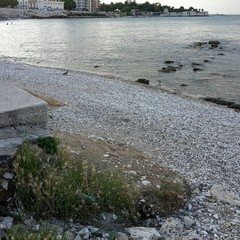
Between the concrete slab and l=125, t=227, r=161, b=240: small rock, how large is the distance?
9.75 ft

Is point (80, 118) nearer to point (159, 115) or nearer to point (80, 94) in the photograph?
point (159, 115)

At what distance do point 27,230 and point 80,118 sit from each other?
660 centimetres

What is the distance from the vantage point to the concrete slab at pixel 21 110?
678 centimetres

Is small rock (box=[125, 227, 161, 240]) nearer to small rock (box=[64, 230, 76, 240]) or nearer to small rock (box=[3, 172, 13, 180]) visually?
small rock (box=[64, 230, 76, 240])

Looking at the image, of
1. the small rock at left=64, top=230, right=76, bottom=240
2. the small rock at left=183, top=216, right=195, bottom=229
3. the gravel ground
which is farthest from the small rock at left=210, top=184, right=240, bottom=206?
the small rock at left=64, top=230, right=76, bottom=240

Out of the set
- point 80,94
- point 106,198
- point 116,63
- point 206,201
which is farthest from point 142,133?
point 116,63

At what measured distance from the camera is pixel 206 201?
22.3ft

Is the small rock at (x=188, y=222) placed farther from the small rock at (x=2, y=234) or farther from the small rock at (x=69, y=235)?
the small rock at (x=2, y=234)

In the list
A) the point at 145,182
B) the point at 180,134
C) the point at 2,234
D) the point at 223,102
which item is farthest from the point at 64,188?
the point at 223,102

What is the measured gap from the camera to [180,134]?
1069 centimetres

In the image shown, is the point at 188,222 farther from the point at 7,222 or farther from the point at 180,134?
the point at 180,134

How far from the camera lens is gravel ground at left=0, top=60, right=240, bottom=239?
21.5ft

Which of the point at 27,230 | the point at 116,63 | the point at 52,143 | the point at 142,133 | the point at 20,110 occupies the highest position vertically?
the point at 20,110

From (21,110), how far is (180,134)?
206 inches
